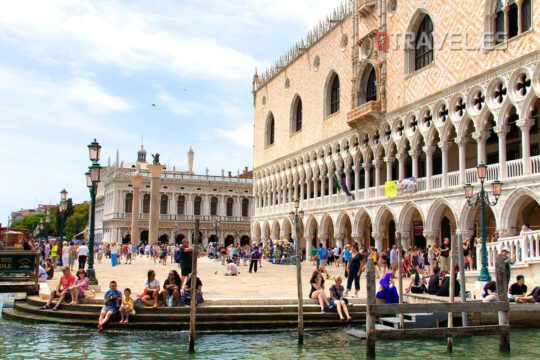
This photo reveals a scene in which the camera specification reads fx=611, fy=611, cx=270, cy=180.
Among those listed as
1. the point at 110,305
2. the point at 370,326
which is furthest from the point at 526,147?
the point at 110,305

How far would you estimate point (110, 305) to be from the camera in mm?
11414

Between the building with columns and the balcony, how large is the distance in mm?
36267

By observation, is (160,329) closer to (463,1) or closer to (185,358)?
(185,358)

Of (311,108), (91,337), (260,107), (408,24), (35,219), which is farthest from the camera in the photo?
(35,219)

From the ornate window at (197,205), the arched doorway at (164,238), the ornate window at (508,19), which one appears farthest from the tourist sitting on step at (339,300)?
the ornate window at (197,205)

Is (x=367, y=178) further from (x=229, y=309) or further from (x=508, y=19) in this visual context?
(x=229, y=309)

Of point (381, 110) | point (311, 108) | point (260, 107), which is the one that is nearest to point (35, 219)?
point (260, 107)

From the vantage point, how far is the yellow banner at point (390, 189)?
26.2 metres

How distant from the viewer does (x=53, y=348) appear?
981 cm

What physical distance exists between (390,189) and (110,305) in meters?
17.4

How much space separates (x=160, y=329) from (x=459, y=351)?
210 inches

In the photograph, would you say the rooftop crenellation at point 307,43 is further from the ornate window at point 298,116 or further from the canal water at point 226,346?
the canal water at point 226,346

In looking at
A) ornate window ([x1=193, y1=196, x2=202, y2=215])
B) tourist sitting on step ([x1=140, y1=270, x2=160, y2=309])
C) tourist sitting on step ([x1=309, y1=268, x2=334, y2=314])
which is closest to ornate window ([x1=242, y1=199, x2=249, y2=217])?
ornate window ([x1=193, y1=196, x2=202, y2=215])

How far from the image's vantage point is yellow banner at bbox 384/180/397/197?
26250 mm
